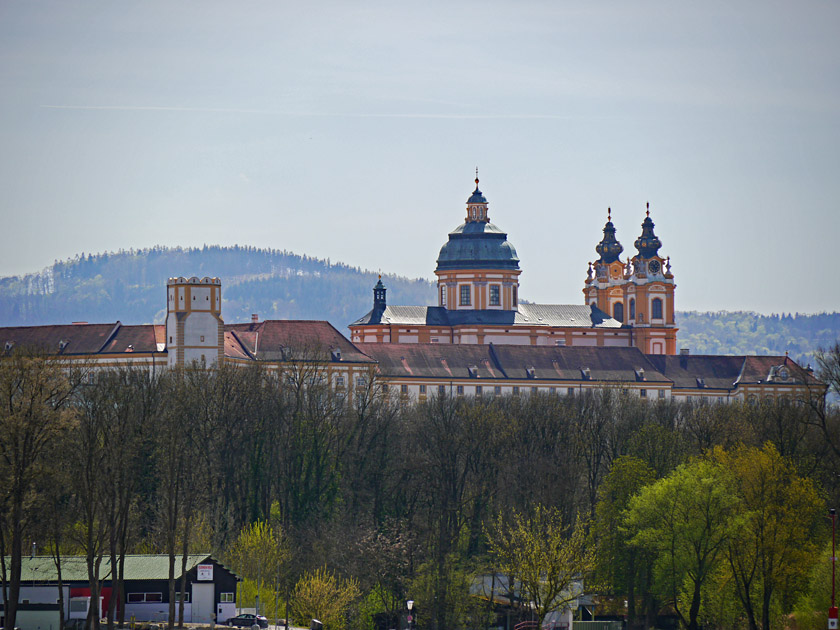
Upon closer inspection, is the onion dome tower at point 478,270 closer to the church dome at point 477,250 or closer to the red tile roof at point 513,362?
the church dome at point 477,250

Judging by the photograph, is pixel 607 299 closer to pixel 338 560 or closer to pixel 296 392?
pixel 296 392

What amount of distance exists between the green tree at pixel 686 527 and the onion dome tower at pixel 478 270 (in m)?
85.9

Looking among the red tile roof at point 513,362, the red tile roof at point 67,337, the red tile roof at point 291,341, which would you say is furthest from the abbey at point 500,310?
the red tile roof at point 67,337

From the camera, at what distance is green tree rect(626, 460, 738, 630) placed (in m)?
72.8

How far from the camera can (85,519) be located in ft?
234

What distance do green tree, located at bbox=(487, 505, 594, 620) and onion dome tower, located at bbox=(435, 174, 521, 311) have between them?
80938 mm

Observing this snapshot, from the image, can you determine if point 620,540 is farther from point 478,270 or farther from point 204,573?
point 478,270

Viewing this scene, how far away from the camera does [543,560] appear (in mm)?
69312

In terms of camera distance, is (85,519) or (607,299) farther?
(607,299)

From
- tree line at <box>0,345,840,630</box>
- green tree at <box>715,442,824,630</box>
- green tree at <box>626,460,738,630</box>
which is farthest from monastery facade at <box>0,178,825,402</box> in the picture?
green tree at <box>715,442,824,630</box>

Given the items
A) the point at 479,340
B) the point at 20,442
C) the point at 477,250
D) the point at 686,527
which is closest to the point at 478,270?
the point at 477,250

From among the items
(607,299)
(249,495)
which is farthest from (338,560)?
(607,299)

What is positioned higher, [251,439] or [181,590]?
[251,439]

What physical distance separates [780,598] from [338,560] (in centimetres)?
2015
